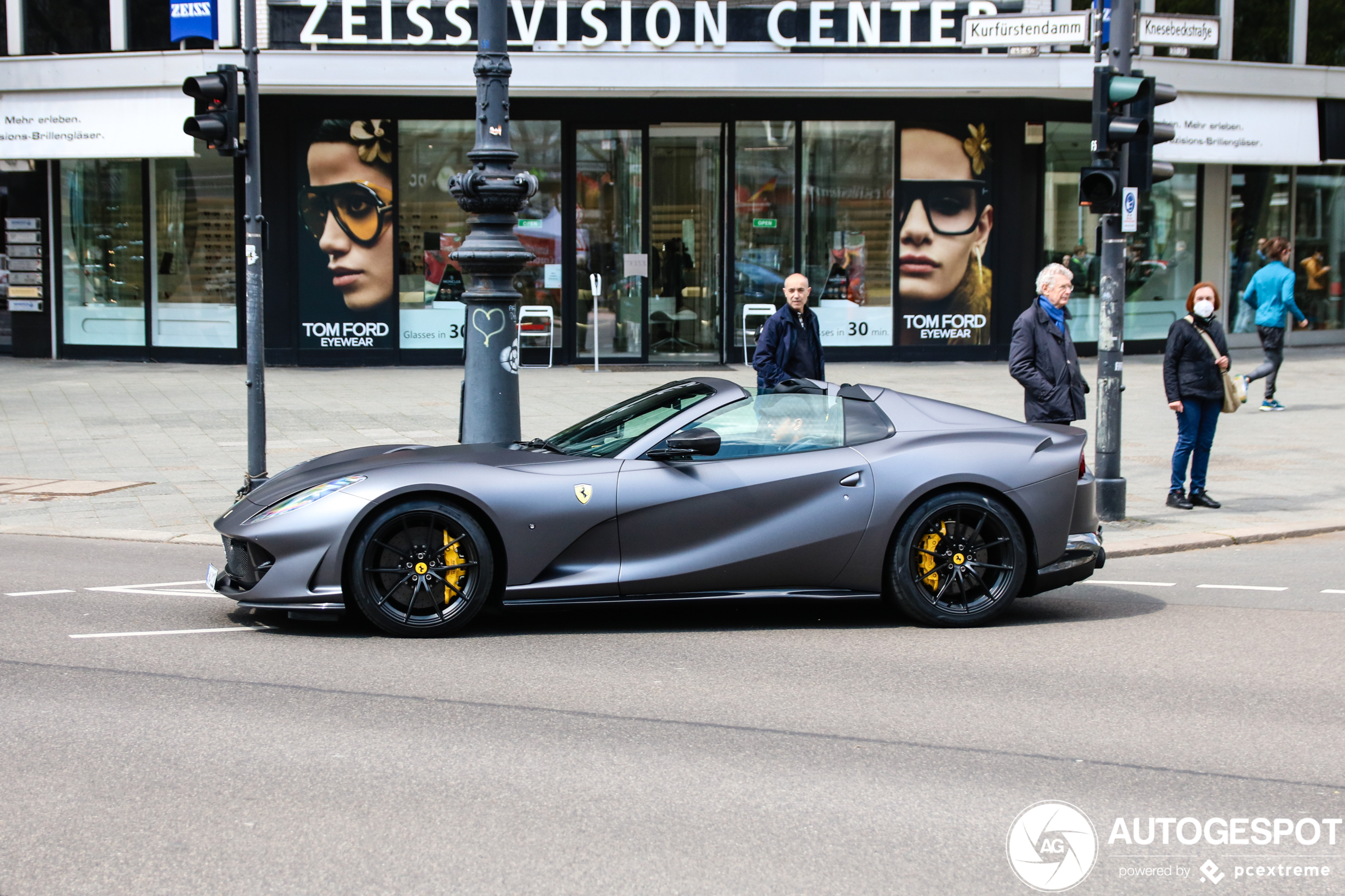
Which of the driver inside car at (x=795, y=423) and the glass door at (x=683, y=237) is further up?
the glass door at (x=683, y=237)

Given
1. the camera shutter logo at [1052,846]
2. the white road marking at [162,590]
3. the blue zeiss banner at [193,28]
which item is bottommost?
the camera shutter logo at [1052,846]

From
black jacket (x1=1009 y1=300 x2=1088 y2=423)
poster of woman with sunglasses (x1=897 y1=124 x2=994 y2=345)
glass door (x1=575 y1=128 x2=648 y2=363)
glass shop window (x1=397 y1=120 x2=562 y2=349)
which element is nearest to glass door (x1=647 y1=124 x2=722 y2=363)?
glass door (x1=575 y1=128 x2=648 y2=363)

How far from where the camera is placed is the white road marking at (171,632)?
6.73m

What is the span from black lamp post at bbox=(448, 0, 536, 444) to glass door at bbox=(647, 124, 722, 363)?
40.4ft

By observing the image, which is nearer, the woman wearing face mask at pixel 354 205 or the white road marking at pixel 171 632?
the white road marking at pixel 171 632

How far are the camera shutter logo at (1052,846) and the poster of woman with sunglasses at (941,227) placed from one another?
1797cm

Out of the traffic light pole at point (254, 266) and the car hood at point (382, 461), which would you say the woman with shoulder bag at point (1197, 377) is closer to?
the car hood at point (382, 461)

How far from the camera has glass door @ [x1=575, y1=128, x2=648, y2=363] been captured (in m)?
21.5

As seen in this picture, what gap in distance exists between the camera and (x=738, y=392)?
721 cm

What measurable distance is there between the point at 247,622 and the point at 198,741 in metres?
2.07

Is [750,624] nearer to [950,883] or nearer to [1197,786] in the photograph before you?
[1197,786]

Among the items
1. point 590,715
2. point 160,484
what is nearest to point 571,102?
point 160,484

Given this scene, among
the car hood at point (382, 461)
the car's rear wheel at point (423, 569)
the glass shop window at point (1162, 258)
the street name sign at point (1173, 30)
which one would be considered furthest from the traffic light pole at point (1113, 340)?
the glass shop window at point (1162, 258)

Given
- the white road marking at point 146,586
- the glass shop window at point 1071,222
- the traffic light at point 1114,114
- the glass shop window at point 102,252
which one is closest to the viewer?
the white road marking at point 146,586
